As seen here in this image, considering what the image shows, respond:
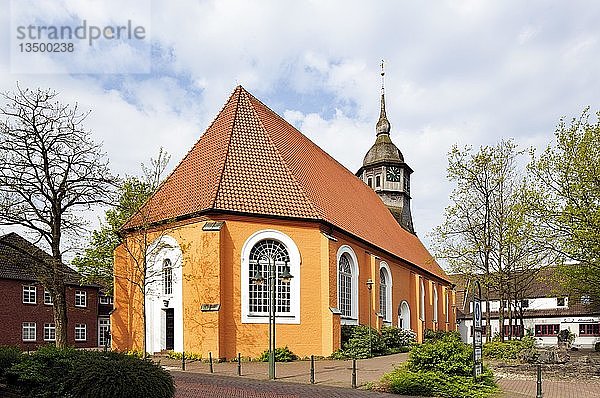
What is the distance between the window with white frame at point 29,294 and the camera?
4825 cm

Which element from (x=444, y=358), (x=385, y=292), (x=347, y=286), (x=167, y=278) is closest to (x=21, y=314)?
(x=167, y=278)

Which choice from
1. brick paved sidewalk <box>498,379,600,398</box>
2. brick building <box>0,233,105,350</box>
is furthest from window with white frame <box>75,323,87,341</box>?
brick paved sidewalk <box>498,379,600,398</box>

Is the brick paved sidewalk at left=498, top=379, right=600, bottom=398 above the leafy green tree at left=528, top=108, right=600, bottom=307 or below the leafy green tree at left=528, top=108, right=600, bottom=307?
below

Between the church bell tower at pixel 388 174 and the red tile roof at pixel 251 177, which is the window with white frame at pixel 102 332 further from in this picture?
the red tile roof at pixel 251 177

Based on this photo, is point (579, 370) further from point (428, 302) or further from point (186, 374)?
point (428, 302)

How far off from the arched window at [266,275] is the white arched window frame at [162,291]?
3.18 m

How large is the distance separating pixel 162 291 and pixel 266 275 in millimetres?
4967

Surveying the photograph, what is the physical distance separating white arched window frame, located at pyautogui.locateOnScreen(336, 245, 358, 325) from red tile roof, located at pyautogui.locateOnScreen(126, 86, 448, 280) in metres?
1.40

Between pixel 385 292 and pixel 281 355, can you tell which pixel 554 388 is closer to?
pixel 281 355

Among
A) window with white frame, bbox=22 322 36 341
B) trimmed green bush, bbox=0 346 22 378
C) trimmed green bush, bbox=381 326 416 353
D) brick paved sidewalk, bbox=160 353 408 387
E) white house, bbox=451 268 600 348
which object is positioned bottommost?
white house, bbox=451 268 600 348

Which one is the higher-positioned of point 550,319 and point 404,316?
point 404,316

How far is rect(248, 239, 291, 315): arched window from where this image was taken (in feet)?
91.1

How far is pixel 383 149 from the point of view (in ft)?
187

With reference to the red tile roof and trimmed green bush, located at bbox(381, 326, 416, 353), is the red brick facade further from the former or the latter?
trimmed green bush, located at bbox(381, 326, 416, 353)
